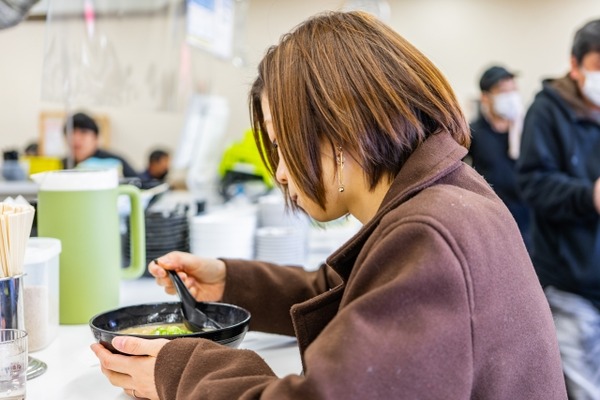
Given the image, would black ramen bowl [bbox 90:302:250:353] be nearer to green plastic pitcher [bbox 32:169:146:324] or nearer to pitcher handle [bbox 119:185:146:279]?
green plastic pitcher [bbox 32:169:146:324]

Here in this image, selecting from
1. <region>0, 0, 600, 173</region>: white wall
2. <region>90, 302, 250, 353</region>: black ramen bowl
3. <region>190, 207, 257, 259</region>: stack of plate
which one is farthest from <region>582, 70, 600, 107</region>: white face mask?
<region>0, 0, 600, 173</region>: white wall

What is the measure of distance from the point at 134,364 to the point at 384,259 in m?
0.43

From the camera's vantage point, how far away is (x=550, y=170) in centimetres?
248

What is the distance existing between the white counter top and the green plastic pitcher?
0.06 m

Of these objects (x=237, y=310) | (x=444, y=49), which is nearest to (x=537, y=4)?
(x=444, y=49)

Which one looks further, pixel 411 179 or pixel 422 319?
pixel 411 179

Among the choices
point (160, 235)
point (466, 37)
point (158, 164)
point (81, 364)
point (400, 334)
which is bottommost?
point (158, 164)

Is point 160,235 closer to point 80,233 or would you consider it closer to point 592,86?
point 80,233

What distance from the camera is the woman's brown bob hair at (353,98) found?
95 centimetres

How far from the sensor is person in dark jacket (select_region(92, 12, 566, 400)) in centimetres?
75

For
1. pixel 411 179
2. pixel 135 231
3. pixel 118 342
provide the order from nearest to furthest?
pixel 411 179, pixel 118 342, pixel 135 231

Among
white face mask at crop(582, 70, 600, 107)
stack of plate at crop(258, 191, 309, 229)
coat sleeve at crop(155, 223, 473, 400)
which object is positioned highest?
white face mask at crop(582, 70, 600, 107)

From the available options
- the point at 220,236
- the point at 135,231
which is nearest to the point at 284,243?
the point at 220,236

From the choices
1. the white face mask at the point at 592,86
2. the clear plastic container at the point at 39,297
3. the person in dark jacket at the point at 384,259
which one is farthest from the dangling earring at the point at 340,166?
the white face mask at the point at 592,86
